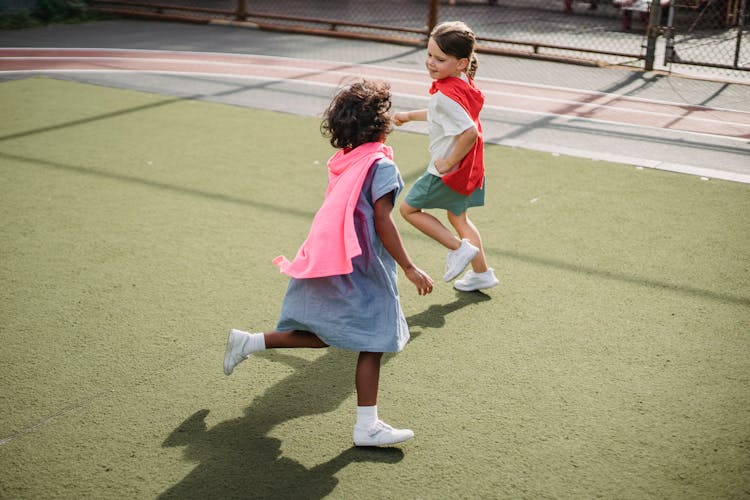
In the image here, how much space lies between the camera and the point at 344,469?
3.09 m

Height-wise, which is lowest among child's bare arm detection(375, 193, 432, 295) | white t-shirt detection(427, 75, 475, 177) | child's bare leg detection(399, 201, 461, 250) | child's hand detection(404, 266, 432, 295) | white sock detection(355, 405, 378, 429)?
white sock detection(355, 405, 378, 429)

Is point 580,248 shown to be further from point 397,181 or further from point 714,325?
point 397,181

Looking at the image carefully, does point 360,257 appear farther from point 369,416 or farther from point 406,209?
point 406,209

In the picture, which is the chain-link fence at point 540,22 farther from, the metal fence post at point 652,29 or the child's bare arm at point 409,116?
the child's bare arm at point 409,116

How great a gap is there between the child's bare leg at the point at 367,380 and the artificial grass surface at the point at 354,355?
21 cm

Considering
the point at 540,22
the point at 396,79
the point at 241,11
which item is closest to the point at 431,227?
the point at 396,79

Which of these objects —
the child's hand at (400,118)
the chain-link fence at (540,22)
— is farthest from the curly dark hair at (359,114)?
the chain-link fence at (540,22)

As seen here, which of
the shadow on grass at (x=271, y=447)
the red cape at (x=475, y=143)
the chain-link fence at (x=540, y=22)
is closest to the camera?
the shadow on grass at (x=271, y=447)

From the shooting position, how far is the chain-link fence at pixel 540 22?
12.8 meters

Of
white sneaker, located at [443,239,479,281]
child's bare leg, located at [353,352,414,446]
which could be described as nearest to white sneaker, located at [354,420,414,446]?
child's bare leg, located at [353,352,414,446]

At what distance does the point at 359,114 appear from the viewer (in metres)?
3.13

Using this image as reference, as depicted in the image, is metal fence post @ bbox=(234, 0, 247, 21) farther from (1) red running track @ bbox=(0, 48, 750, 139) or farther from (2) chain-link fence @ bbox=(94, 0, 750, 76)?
(1) red running track @ bbox=(0, 48, 750, 139)

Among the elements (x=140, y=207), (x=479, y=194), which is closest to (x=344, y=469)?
(x=479, y=194)

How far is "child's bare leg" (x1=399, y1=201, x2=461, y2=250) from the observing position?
4480 mm
